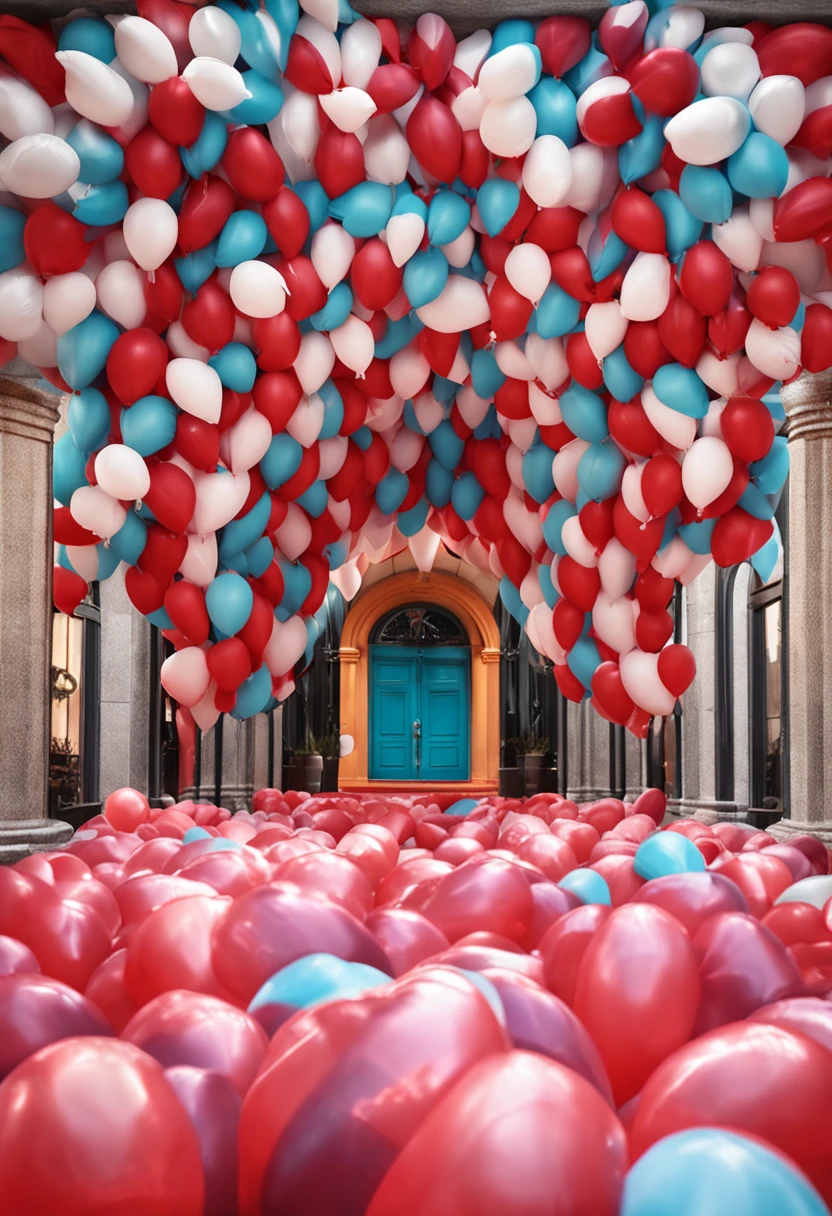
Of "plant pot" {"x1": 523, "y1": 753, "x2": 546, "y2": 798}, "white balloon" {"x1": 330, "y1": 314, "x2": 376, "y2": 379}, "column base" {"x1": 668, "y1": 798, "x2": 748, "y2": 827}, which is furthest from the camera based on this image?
"plant pot" {"x1": 523, "y1": 753, "x2": 546, "y2": 798}

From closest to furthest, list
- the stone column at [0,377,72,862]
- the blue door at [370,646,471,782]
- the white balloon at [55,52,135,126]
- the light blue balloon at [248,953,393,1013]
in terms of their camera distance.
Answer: the light blue balloon at [248,953,393,1013]
the white balloon at [55,52,135,126]
the stone column at [0,377,72,862]
the blue door at [370,646,471,782]

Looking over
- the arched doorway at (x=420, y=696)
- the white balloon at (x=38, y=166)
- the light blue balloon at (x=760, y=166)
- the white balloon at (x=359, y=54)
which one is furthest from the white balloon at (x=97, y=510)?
the arched doorway at (x=420, y=696)

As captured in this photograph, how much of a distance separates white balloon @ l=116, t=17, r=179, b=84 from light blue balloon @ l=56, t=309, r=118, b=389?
41cm

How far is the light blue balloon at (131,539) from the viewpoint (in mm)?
1986

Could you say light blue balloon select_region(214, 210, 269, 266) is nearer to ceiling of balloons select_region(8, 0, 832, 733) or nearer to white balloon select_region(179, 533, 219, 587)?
ceiling of balloons select_region(8, 0, 832, 733)

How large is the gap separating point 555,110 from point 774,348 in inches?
22.5

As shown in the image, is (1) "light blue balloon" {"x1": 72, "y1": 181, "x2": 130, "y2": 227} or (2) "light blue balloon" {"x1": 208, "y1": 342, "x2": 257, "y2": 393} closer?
(1) "light blue balloon" {"x1": 72, "y1": 181, "x2": 130, "y2": 227}

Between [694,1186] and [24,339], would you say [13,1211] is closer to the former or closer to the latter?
[694,1186]

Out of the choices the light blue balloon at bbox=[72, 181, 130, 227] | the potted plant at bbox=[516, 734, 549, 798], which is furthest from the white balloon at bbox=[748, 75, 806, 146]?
the potted plant at bbox=[516, 734, 549, 798]

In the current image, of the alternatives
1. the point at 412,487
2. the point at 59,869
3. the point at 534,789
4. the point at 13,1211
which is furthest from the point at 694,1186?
the point at 534,789

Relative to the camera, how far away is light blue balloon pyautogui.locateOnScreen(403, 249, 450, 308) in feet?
6.45

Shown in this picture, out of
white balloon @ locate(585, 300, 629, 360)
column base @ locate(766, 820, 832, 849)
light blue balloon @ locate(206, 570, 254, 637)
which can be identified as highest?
white balloon @ locate(585, 300, 629, 360)

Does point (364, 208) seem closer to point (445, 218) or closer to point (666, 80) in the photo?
point (445, 218)

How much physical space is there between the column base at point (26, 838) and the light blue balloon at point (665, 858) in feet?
4.39
